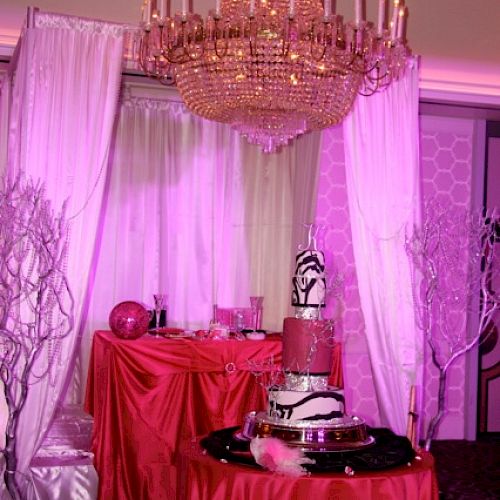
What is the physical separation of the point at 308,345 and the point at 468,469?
279 centimetres

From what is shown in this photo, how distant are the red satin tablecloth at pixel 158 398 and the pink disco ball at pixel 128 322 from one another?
56 mm

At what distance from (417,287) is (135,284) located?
2.33m

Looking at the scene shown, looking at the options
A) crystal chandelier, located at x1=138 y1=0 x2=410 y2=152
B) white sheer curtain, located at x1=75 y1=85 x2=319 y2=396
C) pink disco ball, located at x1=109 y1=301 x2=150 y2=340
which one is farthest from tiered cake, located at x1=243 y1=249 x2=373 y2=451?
white sheer curtain, located at x1=75 y1=85 x2=319 y2=396

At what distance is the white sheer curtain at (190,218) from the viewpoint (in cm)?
575

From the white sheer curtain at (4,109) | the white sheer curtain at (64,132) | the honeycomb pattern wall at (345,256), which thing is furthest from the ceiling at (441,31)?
the honeycomb pattern wall at (345,256)

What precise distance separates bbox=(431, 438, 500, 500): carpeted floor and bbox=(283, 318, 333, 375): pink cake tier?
5.22 feet

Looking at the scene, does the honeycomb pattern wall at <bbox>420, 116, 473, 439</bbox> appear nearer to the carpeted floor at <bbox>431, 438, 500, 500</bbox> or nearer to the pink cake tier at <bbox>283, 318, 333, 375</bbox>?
the carpeted floor at <bbox>431, 438, 500, 500</bbox>

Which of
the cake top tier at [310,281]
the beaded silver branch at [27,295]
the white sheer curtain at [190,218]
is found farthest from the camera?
the white sheer curtain at [190,218]

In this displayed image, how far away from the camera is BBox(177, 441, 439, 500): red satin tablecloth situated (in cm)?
254

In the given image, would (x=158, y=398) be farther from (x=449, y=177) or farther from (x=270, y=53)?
(x=449, y=177)

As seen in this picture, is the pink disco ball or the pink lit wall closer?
the pink disco ball

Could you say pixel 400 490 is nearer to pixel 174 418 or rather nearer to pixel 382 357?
pixel 382 357

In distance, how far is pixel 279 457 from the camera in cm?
257

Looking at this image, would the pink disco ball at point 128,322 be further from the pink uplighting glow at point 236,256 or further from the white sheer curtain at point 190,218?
the white sheer curtain at point 190,218
